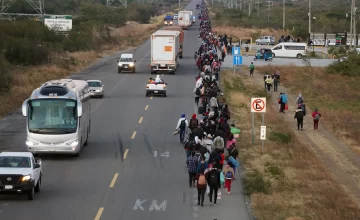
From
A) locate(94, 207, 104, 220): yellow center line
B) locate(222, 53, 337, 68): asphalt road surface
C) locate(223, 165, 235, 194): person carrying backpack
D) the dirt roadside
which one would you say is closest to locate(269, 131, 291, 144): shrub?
the dirt roadside

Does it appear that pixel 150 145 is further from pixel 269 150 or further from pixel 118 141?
pixel 269 150

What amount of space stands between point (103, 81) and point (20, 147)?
29487 millimetres

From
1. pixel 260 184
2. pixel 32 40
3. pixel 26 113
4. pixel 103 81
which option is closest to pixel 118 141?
pixel 26 113

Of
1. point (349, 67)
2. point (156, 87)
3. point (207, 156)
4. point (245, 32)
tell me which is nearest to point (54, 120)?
point (207, 156)

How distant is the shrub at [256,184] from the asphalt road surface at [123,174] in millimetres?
378

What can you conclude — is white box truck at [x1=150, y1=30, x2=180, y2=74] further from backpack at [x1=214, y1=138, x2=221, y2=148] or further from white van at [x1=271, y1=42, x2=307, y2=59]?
backpack at [x1=214, y1=138, x2=221, y2=148]

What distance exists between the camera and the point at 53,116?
30.7 metres

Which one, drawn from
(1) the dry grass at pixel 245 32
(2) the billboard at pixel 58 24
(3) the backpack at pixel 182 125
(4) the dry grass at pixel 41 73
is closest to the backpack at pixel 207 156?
(3) the backpack at pixel 182 125

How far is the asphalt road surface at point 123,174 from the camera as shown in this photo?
22734mm

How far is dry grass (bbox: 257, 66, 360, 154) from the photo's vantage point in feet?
154

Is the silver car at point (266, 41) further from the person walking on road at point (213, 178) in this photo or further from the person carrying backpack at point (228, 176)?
the person walking on road at point (213, 178)

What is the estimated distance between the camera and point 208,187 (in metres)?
24.3

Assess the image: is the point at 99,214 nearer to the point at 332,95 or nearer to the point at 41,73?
the point at 41,73

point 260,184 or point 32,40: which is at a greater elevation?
point 32,40
